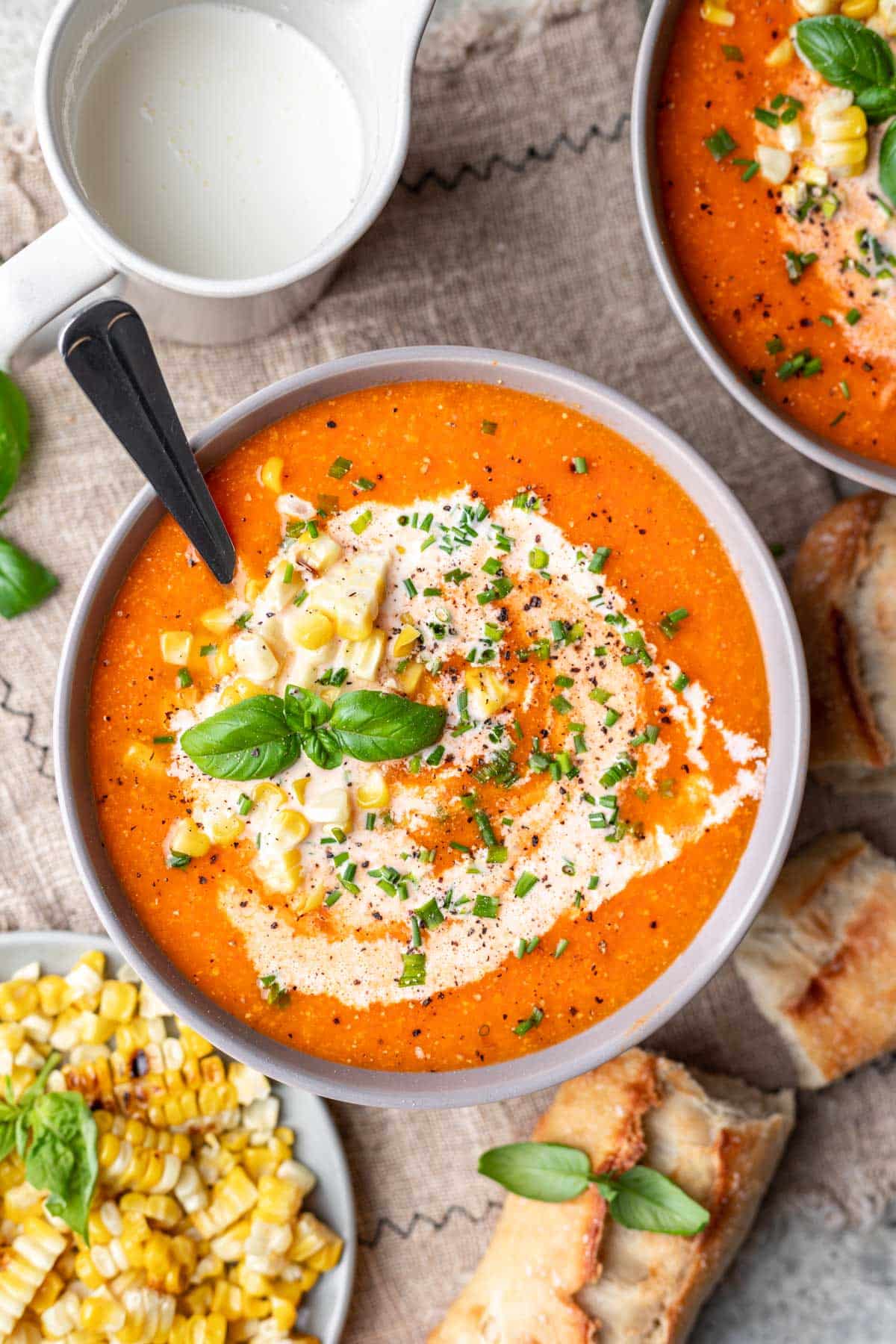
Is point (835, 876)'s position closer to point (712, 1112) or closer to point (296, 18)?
point (712, 1112)

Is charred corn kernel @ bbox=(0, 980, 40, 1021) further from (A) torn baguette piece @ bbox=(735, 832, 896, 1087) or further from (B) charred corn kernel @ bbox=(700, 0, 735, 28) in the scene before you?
(B) charred corn kernel @ bbox=(700, 0, 735, 28)

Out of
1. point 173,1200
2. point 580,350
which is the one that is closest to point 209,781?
point 173,1200

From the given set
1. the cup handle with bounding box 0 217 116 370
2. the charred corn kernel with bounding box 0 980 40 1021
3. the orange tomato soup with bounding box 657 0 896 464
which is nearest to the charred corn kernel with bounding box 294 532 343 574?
the cup handle with bounding box 0 217 116 370

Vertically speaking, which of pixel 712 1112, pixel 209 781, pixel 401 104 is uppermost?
pixel 401 104

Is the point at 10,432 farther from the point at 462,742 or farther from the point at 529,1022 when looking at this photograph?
the point at 529,1022

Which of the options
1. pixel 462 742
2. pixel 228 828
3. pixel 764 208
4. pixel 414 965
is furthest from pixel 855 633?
pixel 228 828
